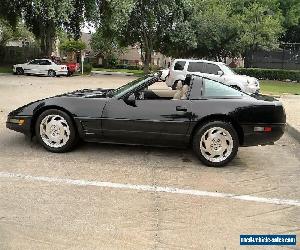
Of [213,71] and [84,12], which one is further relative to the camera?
[84,12]

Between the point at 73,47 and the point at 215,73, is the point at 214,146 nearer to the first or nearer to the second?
the point at 215,73

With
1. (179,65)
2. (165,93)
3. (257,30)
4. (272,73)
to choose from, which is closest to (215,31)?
(257,30)

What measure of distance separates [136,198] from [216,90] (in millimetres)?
2313

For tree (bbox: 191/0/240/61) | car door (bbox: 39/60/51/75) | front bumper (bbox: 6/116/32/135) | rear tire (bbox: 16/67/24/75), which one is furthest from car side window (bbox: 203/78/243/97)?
tree (bbox: 191/0/240/61)

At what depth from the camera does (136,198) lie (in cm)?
447

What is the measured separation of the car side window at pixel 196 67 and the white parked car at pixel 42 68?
14504 mm

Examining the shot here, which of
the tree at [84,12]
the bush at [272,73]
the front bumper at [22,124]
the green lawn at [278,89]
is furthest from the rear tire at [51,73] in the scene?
the front bumper at [22,124]

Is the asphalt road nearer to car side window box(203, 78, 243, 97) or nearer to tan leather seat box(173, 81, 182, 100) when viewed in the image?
tan leather seat box(173, 81, 182, 100)

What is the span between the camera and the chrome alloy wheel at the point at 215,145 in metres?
5.78

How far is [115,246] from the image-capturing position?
3398mm

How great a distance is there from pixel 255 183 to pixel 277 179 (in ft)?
1.41

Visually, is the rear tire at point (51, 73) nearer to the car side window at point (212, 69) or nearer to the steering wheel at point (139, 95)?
the car side window at point (212, 69)

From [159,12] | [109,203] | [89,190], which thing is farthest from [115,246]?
[159,12]

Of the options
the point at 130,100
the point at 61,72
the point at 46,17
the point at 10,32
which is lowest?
the point at 130,100
